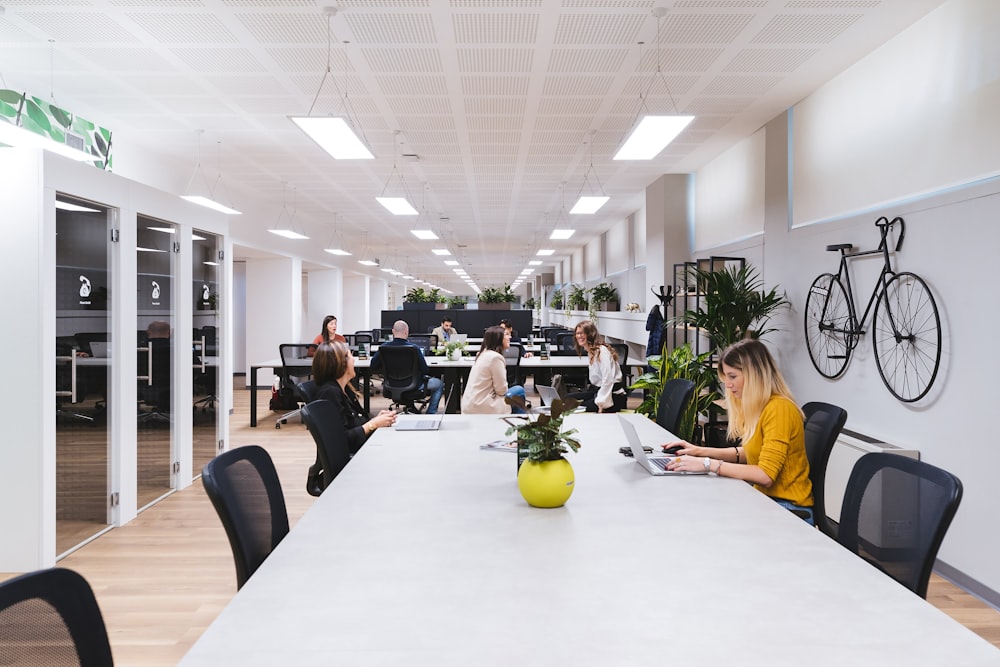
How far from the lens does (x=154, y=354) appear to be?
4.55 m

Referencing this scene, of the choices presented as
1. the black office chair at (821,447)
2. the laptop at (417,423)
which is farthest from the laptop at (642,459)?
the laptop at (417,423)

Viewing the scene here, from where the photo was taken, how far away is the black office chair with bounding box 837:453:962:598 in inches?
64.9

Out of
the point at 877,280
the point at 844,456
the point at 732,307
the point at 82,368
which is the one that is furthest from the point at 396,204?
the point at 844,456

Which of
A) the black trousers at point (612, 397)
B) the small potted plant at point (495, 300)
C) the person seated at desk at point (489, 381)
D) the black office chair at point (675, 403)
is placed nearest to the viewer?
the black office chair at point (675, 403)

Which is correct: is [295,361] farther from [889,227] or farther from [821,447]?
[821,447]

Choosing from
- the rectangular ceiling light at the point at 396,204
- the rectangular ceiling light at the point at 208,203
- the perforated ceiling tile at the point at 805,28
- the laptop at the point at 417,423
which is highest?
the perforated ceiling tile at the point at 805,28

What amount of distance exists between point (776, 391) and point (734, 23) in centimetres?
249

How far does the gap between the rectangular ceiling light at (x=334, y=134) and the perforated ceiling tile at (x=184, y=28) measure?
74 centimetres

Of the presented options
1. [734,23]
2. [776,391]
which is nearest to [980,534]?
[776,391]

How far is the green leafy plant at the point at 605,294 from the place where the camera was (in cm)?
1275

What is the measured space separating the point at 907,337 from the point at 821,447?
176 centimetres

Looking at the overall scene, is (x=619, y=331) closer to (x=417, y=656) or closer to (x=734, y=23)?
(x=734, y=23)

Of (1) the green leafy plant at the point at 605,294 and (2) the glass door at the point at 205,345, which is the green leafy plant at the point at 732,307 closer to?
(2) the glass door at the point at 205,345

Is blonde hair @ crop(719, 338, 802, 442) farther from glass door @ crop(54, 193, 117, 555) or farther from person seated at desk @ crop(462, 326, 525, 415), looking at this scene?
glass door @ crop(54, 193, 117, 555)
